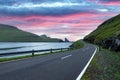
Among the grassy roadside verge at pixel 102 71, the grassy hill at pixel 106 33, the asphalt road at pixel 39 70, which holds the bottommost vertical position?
the grassy roadside verge at pixel 102 71

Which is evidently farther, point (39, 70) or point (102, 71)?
point (102, 71)

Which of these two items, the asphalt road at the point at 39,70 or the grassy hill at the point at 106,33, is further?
the grassy hill at the point at 106,33

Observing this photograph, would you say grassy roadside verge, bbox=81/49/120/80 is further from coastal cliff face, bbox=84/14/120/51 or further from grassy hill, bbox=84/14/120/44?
grassy hill, bbox=84/14/120/44

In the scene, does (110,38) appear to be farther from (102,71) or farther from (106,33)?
(102,71)

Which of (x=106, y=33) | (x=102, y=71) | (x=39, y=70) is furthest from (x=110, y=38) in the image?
(x=39, y=70)

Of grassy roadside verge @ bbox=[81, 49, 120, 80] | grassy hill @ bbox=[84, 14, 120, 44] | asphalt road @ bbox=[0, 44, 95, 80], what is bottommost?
grassy roadside verge @ bbox=[81, 49, 120, 80]

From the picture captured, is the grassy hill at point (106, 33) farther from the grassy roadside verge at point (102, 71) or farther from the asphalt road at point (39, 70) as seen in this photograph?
the asphalt road at point (39, 70)

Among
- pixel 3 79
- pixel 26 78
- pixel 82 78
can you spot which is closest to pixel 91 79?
pixel 82 78

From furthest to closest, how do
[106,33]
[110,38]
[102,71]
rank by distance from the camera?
[106,33], [110,38], [102,71]

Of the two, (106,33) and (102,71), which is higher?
(106,33)

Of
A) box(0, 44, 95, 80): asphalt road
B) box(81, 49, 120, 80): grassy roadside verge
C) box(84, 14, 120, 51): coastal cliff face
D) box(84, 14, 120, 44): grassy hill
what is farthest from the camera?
box(84, 14, 120, 44): grassy hill

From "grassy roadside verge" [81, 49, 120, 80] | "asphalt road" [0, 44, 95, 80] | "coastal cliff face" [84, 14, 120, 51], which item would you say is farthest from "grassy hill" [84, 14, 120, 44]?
"asphalt road" [0, 44, 95, 80]

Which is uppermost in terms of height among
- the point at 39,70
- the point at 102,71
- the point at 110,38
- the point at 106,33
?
the point at 106,33

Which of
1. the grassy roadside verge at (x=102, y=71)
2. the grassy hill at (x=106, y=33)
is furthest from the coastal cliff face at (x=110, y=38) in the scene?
the grassy roadside verge at (x=102, y=71)
